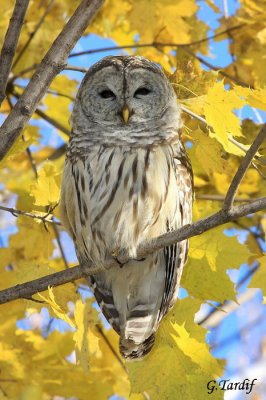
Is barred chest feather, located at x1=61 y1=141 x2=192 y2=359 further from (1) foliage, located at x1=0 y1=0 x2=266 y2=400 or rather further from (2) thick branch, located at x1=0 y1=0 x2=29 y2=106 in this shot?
(2) thick branch, located at x1=0 y1=0 x2=29 y2=106

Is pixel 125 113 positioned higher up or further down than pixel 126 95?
further down

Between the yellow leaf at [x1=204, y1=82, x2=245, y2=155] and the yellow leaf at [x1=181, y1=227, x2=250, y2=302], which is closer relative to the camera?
the yellow leaf at [x1=204, y1=82, x2=245, y2=155]

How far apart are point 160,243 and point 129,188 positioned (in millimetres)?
738

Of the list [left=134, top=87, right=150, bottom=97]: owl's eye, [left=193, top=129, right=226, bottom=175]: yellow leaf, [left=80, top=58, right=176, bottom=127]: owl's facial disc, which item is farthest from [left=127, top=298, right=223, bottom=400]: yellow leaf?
[left=134, top=87, right=150, bottom=97]: owl's eye

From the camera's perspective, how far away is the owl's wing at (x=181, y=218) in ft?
12.7

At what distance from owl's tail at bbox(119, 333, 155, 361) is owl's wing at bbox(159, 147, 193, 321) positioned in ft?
0.48

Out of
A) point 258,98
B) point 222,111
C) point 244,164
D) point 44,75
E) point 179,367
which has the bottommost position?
point 179,367

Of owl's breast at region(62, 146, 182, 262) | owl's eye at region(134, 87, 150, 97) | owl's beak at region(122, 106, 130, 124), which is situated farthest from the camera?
owl's eye at region(134, 87, 150, 97)

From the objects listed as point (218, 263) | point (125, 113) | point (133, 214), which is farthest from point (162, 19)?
point (218, 263)

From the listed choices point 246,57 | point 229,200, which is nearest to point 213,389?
point 229,200

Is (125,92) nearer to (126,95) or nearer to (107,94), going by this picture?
(126,95)

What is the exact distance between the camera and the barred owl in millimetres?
3811

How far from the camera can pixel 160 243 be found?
10.2 ft

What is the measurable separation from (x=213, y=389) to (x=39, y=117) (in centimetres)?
245
